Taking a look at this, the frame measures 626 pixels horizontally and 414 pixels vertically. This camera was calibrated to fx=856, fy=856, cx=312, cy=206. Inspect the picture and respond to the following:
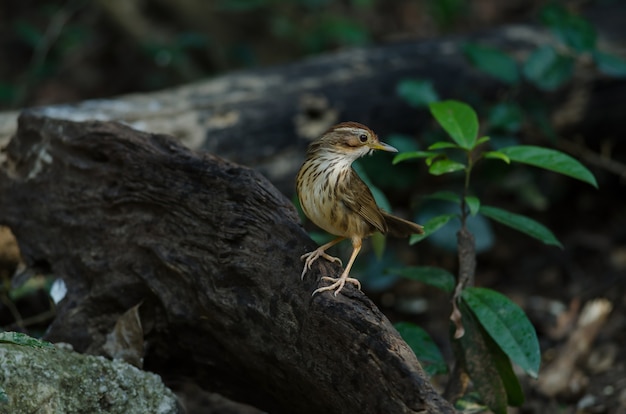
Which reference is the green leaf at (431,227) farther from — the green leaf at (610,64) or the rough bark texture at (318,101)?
the green leaf at (610,64)

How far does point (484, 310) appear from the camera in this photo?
355 centimetres

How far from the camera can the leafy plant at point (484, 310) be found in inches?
136

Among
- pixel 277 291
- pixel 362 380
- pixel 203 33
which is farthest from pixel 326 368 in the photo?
pixel 203 33

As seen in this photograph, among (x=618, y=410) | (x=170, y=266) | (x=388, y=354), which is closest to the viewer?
(x=388, y=354)

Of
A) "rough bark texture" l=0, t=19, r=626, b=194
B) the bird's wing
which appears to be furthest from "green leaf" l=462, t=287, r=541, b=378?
"rough bark texture" l=0, t=19, r=626, b=194

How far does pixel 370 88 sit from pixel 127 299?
2699 millimetres

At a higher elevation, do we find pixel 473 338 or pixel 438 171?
pixel 438 171

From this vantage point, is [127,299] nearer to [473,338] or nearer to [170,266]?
[170,266]

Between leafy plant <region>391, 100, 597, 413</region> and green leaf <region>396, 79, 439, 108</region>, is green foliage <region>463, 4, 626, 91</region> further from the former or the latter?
leafy plant <region>391, 100, 597, 413</region>

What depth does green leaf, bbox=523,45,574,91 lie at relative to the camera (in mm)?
5621

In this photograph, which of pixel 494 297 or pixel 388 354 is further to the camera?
→ pixel 494 297

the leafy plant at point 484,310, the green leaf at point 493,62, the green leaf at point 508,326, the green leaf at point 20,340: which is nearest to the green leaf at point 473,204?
the leafy plant at point 484,310

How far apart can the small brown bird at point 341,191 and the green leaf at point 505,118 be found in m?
2.14

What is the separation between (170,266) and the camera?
3.76 m
